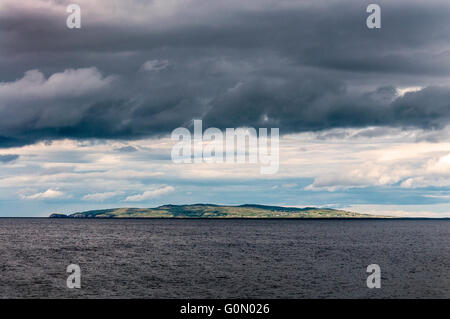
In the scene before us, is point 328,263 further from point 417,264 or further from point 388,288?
point 388,288

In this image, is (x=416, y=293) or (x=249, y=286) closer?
(x=416, y=293)

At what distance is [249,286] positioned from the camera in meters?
89.1

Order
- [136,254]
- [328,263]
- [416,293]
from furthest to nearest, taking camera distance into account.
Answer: [136,254] < [328,263] < [416,293]

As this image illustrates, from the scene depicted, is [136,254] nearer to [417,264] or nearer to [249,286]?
[249,286]

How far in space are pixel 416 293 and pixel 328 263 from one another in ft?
133

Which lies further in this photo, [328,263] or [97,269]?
[328,263]
